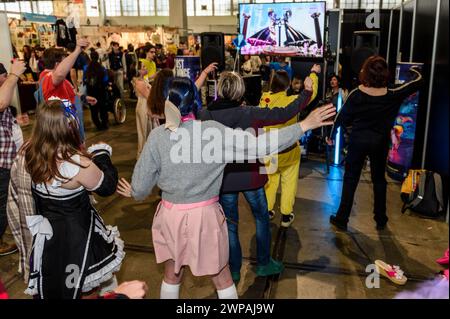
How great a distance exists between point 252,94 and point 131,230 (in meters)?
2.24

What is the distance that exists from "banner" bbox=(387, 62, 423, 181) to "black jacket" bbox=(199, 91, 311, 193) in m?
2.71

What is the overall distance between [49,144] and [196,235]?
80 centimetres

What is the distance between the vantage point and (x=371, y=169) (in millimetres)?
3607

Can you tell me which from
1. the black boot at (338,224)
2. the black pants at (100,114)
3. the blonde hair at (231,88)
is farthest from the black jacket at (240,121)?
the black pants at (100,114)

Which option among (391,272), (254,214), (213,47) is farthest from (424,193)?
(213,47)

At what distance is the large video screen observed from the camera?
4.98 metres

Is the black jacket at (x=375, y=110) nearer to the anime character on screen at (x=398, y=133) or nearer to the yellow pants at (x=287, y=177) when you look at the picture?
the yellow pants at (x=287, y=177)

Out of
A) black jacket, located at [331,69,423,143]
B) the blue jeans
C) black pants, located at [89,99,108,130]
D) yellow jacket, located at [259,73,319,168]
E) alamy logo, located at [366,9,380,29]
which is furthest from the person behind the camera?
black pants, located at [89,99,108,130]

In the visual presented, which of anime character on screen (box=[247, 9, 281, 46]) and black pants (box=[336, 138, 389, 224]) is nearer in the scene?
black pants (box=[336, 138, 389, 224])

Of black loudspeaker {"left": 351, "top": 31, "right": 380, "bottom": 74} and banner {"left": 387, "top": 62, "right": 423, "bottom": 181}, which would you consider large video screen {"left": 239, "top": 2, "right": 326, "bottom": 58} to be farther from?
banner {"left": 387, "top": 62, "right": 423, "bottom": 181}

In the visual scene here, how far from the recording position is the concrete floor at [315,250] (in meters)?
2.84

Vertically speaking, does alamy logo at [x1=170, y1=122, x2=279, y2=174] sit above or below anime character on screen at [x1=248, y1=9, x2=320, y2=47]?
below

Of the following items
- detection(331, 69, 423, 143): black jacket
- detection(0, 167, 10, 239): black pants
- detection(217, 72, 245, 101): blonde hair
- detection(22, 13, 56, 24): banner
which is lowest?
detection(0, 167, 10, 239): black pants

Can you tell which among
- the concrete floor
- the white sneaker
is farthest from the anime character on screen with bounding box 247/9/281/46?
the white sneaker
